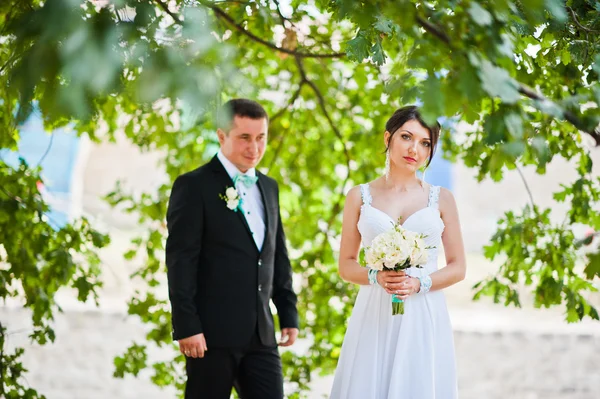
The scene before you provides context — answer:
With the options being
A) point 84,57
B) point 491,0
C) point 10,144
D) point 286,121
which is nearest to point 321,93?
point 286,121

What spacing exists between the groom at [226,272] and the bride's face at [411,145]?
0.58m

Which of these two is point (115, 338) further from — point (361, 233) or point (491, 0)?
point (491, 0)

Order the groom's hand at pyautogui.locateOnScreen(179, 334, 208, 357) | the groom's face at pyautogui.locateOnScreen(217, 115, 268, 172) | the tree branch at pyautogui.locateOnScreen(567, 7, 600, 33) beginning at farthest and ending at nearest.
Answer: the groom's face at pyautogui.locateOnScreen(217, 115, 268, 172) < the groom's hand at pyautogui.locateOnScreen(179, 334, 208, 357) < the tree branch at pyautogui.locateOnScreen(567, 7, 600, 33)

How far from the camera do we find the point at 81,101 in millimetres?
1414

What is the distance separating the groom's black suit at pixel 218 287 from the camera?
328 centimetres

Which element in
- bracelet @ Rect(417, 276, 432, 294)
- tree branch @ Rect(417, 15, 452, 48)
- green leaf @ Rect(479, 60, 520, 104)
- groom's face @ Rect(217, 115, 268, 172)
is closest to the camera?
green leaf @ Rect(479, 60, 520, 104)

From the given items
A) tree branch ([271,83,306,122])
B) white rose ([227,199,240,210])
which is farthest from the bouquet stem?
tree branch ([271,83,306,122])

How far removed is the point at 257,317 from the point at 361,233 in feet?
1.83

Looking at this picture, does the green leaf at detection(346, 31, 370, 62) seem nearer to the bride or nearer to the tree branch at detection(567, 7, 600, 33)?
the bride

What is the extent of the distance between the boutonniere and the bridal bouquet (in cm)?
67

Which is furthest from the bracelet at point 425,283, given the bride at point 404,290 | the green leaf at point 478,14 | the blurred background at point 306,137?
the green leaf at point 478,14

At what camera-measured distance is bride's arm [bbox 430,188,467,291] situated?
10.3ft

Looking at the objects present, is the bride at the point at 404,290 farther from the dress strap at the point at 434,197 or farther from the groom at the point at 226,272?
the groom at the point at 226,272

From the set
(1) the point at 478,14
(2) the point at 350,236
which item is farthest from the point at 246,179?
(1) the point at 478,14
